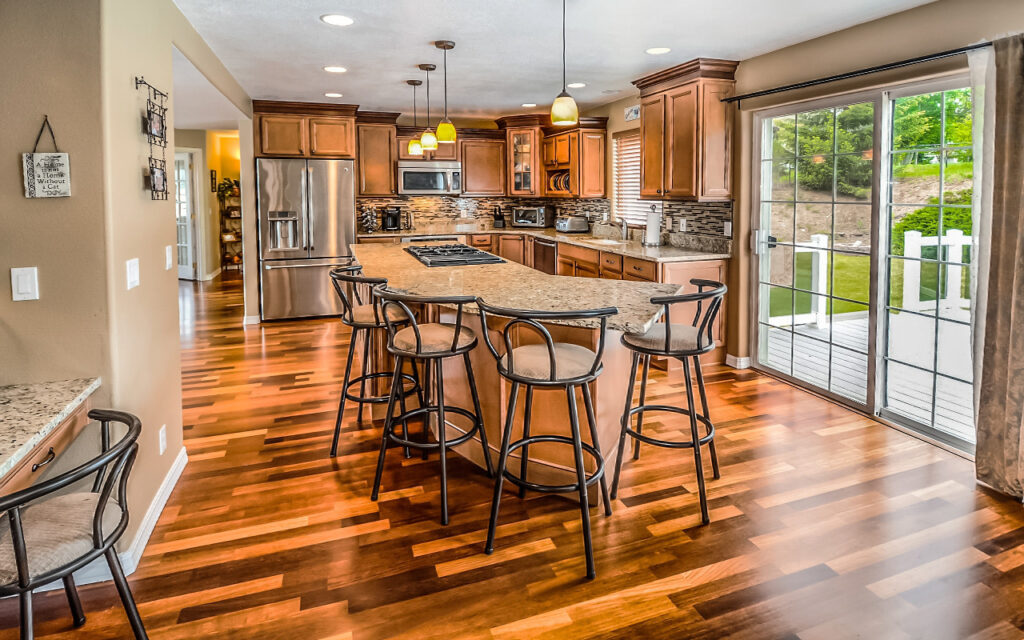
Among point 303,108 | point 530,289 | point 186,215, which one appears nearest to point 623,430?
point 530,289

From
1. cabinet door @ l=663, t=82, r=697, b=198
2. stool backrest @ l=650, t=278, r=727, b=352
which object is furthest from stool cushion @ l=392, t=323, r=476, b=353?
cabinet door @ l=663, t=82, r=697, b=198

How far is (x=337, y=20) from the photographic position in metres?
3.76

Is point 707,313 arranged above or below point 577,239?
below

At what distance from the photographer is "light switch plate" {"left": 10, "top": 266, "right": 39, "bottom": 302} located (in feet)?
7.11

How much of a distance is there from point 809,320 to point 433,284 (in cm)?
266

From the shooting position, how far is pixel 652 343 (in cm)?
269

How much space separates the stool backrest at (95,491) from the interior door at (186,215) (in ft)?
29.6

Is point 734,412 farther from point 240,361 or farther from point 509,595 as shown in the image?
point 240,361

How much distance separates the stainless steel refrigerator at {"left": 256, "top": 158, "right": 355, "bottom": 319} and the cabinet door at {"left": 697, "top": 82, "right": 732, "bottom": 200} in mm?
3913

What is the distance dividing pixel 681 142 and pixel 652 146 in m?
0.42

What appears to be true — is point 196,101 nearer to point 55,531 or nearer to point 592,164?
point 592,164

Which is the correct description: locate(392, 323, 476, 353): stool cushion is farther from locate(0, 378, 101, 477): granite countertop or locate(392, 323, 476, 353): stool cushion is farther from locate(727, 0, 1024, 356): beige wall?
locate(727, 0, 1024, 356): beige wall

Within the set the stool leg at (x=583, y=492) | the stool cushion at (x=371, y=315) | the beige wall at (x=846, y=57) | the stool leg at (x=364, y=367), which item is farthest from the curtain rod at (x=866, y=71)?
the stool leg at (x=364, y=367)

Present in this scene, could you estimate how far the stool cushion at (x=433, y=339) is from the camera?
280 centimetres
